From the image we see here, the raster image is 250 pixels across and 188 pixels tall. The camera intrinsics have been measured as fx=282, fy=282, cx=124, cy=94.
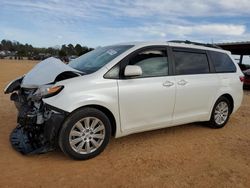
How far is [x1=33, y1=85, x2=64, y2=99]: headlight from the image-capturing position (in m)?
3.96

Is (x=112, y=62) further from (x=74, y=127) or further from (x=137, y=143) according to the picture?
(x=137, y=143)

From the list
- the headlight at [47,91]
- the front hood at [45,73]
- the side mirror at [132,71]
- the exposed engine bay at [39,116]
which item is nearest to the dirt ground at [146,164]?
the exposed engine bay at [39,116]

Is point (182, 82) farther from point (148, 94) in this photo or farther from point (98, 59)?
point (98, 59)

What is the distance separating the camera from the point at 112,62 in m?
4.43

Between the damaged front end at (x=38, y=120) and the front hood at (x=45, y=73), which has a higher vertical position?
the front hood at (x=45, y=73)

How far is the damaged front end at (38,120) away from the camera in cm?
389

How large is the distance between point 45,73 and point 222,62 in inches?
147

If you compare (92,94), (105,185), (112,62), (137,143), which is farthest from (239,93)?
(105,185)

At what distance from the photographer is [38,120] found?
3988 millimetres

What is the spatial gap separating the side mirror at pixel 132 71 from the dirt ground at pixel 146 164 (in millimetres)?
1249

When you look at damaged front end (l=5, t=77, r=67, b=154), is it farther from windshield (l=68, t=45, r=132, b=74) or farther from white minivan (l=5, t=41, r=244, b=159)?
windshield (l=68, t=45, r=132, b=74)

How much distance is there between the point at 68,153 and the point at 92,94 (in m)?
0.91

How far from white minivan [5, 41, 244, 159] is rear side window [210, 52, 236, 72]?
119 millimetres

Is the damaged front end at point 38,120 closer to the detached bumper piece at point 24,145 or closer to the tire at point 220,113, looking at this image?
the detached bumper piece at point 24,145
